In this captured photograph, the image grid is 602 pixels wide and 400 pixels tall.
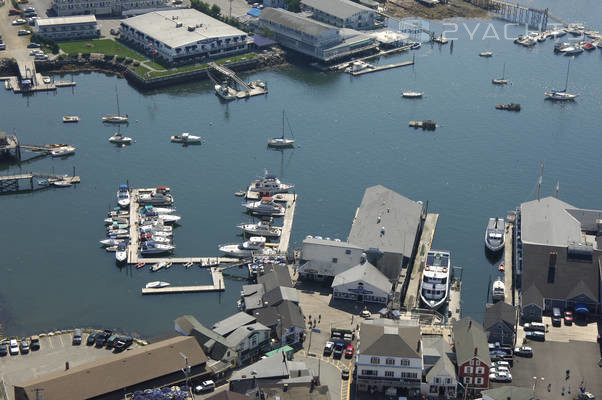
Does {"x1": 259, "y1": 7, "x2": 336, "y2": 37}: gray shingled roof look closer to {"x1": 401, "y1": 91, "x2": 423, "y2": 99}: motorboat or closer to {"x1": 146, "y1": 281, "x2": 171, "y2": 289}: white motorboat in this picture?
{"x1": 401, "y1": 91, "x2": 423, "y2": 99}: motorboat

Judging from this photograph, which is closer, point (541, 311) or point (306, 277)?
point (541, 311)

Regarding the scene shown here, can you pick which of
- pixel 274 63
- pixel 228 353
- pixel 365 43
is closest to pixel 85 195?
pixel 228 353

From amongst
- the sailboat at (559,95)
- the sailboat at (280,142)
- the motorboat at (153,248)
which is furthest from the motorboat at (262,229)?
the sailboat at (559,95)

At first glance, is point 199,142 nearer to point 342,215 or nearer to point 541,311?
point 342,215

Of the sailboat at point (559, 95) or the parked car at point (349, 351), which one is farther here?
the sailboat at point (559, 95)

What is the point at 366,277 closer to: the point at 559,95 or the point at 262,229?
the point at 262,229

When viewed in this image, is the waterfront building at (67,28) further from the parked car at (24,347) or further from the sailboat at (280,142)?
the parked car at (24,347)

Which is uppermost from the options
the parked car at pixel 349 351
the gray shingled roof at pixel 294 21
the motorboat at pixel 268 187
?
the gray shingled roof at pixel 294 21
